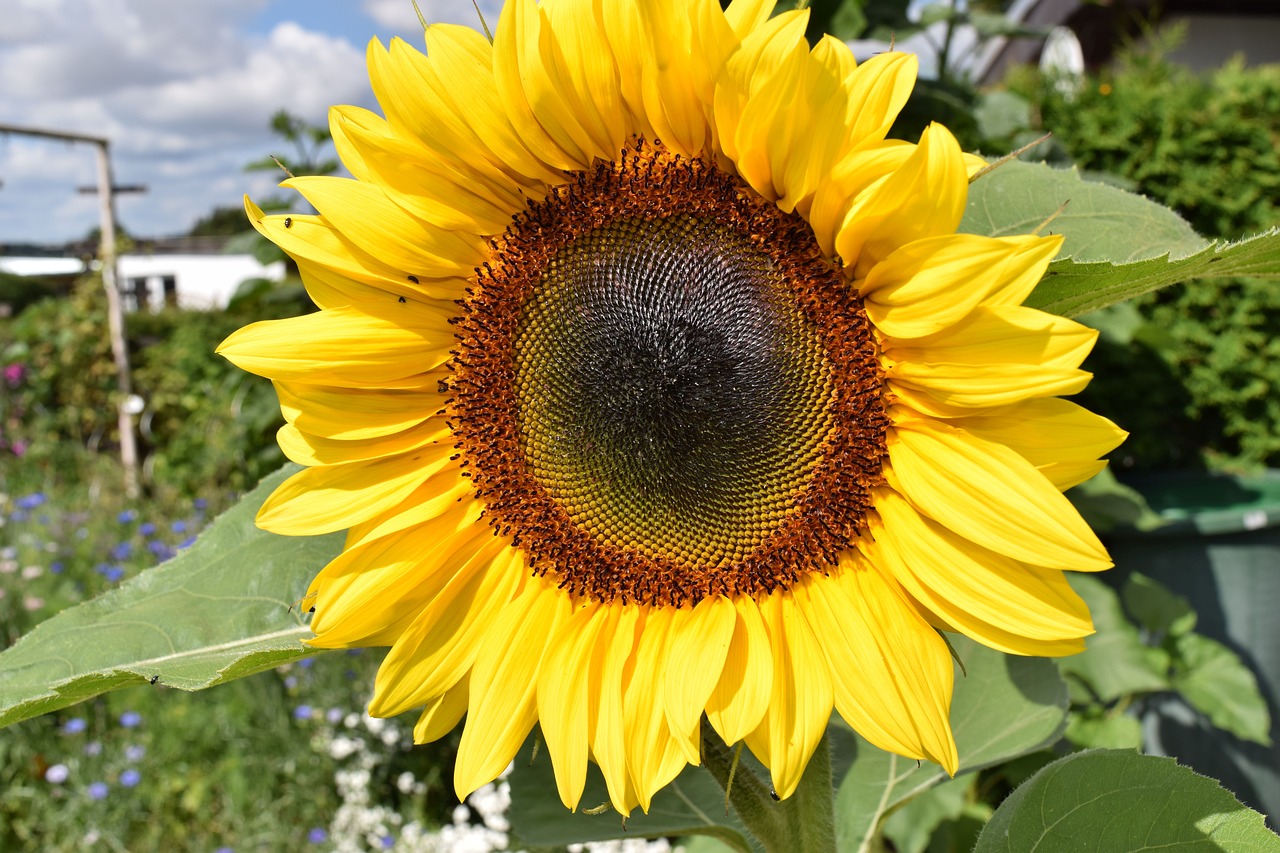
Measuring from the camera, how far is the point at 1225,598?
15.8ft

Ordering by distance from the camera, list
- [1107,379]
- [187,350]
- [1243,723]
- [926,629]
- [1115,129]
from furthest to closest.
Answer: [187,350] < [1115,129] < [1107,379] < [1243,723] < [926,629]

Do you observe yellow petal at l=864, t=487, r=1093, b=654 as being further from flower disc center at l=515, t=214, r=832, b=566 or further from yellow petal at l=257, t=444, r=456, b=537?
yellow petal at l=257, t=444, r=456, b=537

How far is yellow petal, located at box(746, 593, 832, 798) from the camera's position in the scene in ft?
3.03

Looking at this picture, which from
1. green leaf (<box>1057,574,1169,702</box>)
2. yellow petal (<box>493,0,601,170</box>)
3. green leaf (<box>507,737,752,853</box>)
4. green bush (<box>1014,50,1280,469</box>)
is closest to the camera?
yellow petal (<box>493,0,601,170</box>)

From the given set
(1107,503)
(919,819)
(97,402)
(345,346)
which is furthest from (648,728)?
(97,402)

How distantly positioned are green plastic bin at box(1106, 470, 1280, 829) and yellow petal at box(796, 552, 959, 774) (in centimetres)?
414

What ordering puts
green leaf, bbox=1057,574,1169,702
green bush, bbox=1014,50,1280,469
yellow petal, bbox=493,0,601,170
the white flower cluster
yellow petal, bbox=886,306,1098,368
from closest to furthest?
yellow petal, bbox=886,306,1098,368
yellow petal, bbox=493,0,601,170
green leaf, bbox=1057,574,1169,702
the white flower cluster
green bush, bbox=1014,50,1280,469

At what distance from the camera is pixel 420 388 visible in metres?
1.14

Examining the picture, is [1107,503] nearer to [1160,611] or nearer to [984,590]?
[1160,611]

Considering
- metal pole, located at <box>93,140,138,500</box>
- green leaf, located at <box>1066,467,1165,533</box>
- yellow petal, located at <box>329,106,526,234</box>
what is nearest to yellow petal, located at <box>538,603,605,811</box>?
yellow petal, located at <box>329,106,526,234</box>

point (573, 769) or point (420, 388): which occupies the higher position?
point (420, 388)

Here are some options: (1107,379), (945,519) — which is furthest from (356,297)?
(1107,379)

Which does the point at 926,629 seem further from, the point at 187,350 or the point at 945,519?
the point at 187,350

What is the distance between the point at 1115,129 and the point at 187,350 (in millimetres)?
9672
